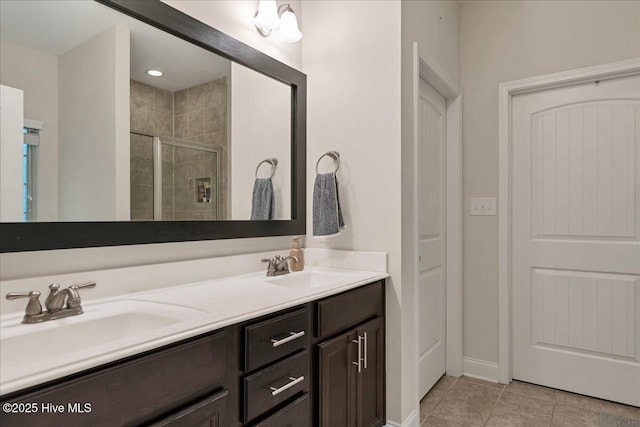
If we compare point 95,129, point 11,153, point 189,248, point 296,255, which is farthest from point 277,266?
point 11,153

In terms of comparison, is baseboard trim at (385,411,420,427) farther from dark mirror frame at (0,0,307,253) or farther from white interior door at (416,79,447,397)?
dark mirror frame at (0,0,307,253)

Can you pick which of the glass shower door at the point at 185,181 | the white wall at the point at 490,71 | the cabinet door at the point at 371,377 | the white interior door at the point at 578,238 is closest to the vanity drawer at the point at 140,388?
the glass shower door at the point at 185,181

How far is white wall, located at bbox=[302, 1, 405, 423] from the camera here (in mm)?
1839

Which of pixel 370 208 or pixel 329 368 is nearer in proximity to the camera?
pixel 329 368

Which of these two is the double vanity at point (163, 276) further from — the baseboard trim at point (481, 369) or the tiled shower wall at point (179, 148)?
the baseboard trim at point (481, 369)

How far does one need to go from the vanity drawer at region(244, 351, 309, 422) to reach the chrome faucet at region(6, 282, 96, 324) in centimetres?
56

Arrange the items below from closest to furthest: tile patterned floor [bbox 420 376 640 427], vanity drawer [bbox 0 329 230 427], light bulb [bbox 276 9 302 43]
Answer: vanity drawer [bbox 0 329 230 427]
light bulb [bbox 276 9 302 43]
tile patterned floor [bbox 420 376 640 427]

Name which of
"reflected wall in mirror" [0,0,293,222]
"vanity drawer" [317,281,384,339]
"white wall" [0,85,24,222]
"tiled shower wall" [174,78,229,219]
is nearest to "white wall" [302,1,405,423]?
"vanity drawer" [317,281,384,339]

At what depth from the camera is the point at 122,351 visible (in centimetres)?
79

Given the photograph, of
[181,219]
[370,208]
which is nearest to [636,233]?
[370,208]

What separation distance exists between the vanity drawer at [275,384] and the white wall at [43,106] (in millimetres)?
807

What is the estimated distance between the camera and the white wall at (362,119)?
184 cm

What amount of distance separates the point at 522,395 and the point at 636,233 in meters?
1.18

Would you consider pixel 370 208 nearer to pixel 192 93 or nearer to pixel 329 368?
pixel 329 368
